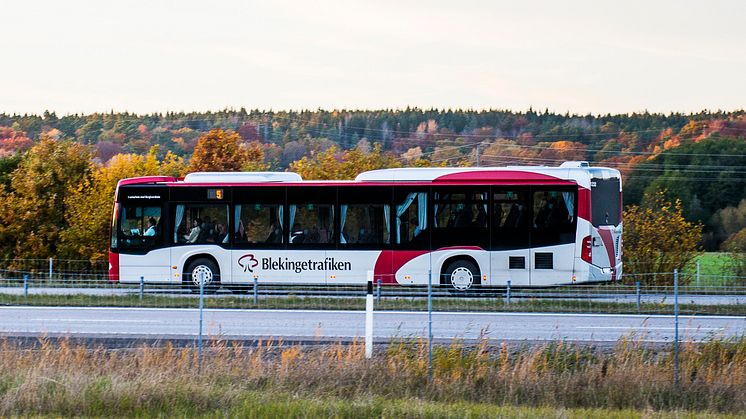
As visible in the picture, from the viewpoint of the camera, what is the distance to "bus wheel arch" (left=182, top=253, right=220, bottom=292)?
28.0 metres

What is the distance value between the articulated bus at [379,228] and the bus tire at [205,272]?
0.09 feet

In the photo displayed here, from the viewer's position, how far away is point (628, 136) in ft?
317

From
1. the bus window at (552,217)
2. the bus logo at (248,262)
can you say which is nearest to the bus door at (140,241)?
the bus logo at (248,262)

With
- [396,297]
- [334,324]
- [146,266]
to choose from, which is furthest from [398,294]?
[146,266]

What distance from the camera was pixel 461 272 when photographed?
27.1m

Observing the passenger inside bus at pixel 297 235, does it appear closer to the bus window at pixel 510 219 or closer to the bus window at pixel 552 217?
the bus window at pixel 510 219

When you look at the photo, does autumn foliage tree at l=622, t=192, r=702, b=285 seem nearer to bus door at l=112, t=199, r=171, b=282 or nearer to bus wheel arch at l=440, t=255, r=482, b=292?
bus wheel arch at l=440, t=255, r=482, b=292

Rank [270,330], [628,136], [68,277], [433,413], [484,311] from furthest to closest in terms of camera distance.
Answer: [628,136]
[68,277]
[484,311]
[270,330]
[433,413]

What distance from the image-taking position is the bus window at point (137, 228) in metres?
28.3

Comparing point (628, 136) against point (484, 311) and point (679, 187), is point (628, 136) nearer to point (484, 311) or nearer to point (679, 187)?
point (679, 187)

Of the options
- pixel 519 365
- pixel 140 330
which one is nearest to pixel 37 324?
pixel 140 330

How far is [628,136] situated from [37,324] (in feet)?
269

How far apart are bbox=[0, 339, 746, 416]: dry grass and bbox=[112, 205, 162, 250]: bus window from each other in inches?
531

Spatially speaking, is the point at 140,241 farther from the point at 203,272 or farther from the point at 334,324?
the point at 334,324
